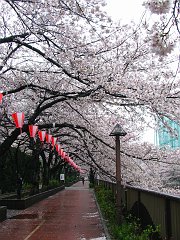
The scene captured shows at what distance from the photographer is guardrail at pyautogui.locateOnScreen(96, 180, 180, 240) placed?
7.29 metres

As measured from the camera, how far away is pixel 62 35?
10891 millimetres

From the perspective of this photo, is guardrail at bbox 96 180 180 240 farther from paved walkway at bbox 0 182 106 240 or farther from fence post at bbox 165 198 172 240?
paved walkway at bbox 0 182 106 240

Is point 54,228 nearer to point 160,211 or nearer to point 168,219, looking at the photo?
point 160,211

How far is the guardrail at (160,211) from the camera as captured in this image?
7291 mm

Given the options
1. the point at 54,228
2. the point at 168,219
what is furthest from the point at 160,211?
the point at 54,228

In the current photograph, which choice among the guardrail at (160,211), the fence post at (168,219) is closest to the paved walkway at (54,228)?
the guardrail at (160,211)

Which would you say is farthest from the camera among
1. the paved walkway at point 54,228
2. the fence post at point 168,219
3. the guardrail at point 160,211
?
the paved walkway at point 54,228

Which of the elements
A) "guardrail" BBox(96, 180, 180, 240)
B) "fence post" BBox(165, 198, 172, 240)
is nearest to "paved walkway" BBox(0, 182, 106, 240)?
"guardrail" BBox(96, 180, 180, 240)

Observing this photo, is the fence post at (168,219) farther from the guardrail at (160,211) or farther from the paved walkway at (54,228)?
the paved walkway at (54,228)

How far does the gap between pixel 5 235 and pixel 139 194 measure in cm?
427

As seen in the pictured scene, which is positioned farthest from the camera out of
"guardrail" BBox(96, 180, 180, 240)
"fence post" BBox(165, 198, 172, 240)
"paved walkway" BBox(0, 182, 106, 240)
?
"paved walkway" BBox(0, 182, 106, 240)

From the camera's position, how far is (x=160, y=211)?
866 centimetres

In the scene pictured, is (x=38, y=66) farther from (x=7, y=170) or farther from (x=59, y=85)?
(x=7, y=170)

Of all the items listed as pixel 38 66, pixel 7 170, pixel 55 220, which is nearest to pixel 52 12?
pixel 38 66
